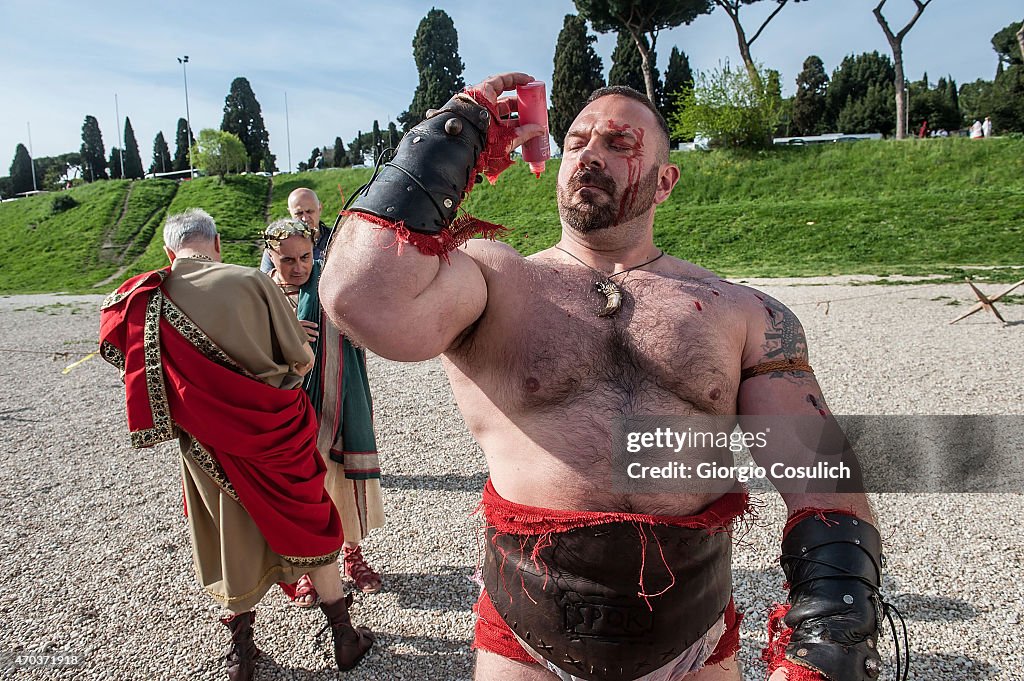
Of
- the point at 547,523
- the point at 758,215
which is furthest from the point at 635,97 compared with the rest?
the point at 758,215

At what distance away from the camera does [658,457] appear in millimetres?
1546

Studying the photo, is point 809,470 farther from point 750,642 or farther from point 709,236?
point 709,236

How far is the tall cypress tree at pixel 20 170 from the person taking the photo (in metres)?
60.3

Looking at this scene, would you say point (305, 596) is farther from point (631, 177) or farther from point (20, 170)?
point (20, 170)

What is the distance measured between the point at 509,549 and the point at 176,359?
162 centimetres

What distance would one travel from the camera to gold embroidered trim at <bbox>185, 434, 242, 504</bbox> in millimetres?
2523

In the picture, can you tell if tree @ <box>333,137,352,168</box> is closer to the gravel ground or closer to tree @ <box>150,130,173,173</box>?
tree @ <box>150,130,173,173</box>

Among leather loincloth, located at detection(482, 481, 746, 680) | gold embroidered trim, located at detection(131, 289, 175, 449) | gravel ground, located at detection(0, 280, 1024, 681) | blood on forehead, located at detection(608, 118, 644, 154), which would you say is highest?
blood on forehead, located at detection(608, 118, 644, 154)

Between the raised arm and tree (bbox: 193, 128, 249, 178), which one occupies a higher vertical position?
tree (bbox: 193, 128, 249, 178)

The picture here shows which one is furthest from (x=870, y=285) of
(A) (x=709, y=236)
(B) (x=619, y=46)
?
(B) (x=619, y=46)

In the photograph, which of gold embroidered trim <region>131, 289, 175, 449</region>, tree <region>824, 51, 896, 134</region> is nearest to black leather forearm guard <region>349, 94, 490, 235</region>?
gold embroidered trim <region>131, 289, 175, 449</region>

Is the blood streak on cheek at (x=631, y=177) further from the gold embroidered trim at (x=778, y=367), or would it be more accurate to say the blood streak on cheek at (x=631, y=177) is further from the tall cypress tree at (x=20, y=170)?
the tall cypress tree at (x=20, y=170)

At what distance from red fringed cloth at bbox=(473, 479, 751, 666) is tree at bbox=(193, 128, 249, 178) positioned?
41.0 meters

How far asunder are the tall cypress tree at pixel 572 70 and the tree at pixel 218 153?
1896 centimetres
